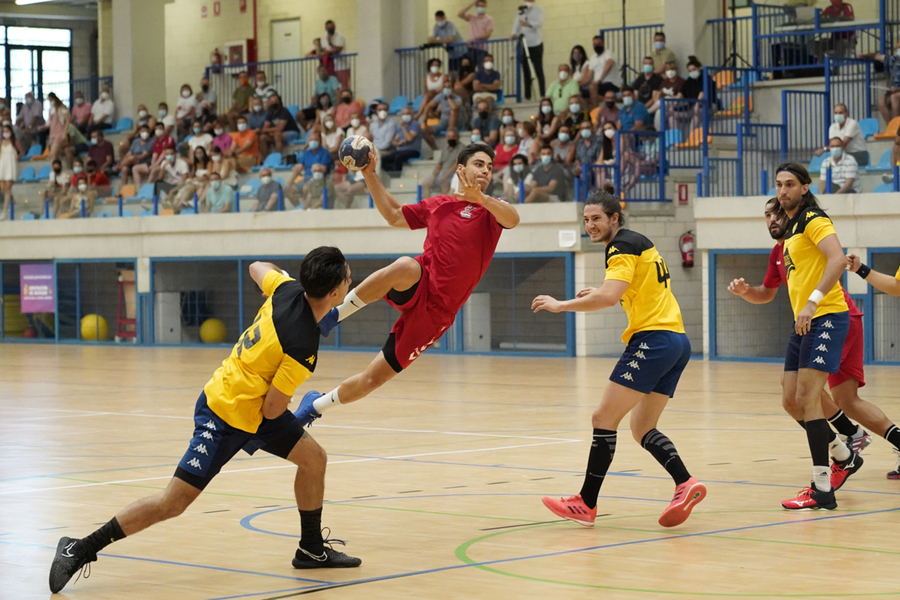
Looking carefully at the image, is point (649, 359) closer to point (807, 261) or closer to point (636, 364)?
point (636, 364)

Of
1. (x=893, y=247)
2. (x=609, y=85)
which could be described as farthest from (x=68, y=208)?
(x=893, y=247)

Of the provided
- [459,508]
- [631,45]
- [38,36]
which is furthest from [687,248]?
[38,36]

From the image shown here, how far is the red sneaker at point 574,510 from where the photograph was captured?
7.42m

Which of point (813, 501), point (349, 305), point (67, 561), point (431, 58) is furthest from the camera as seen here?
point (431, 58)

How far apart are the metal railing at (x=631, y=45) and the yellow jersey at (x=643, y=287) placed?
20.8 meters

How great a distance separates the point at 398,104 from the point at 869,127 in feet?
36.6

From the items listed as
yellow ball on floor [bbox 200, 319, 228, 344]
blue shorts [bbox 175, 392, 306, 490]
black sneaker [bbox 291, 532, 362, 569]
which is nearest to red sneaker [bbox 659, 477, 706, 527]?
black sneaker [bbox 291, 532, 362, 569]

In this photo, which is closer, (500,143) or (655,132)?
(655,132)

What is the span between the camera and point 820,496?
7812 mm

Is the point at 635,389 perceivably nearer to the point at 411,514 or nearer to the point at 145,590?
the point at 411,514

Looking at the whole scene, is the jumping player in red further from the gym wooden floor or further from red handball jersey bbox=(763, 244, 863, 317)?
red handball jersey bbox=(763, 244, 863, 317)

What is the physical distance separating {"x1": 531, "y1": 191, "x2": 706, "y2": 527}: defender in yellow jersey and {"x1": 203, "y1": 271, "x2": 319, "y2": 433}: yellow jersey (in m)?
1.64

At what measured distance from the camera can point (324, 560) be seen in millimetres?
6395

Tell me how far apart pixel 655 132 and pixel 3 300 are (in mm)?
17450
